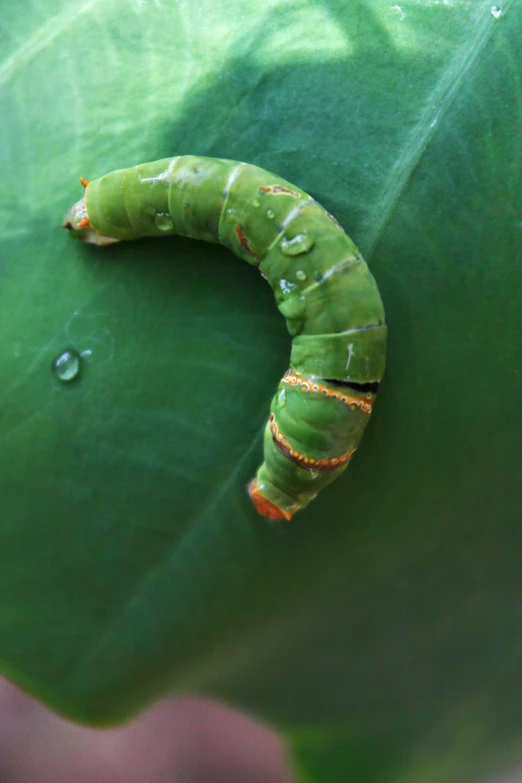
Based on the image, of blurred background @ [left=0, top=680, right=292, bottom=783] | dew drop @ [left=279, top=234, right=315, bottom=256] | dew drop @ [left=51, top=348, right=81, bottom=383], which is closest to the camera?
dew drop @ [left=279, top=234, right=315, bottom=256]

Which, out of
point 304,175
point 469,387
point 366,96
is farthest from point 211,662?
point 366,96

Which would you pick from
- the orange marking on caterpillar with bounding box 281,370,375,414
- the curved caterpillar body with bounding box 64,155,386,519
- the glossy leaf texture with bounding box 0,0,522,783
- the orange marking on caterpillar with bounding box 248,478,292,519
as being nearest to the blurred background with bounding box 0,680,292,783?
the glossy leaf texture with bounding box 0,0,522,783

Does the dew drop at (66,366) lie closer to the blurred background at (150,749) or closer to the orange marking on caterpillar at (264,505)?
the orange marking on caterpillar at (264,505)

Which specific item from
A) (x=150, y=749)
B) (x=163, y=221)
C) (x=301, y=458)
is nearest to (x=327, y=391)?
(x=301, y=458)

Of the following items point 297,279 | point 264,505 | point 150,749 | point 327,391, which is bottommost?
point 150,749

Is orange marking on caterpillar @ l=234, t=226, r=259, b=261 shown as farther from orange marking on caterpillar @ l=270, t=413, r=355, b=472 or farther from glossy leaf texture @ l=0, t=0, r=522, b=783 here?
orange marking on caterpillar @ l=270, t=413, r=355, b=472

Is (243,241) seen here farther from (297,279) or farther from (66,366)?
(66,366)
